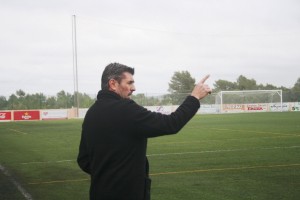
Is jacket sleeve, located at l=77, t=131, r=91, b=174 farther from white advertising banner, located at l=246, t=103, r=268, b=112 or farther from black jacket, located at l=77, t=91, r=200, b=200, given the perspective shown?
white advertising banner, located at l=246, t=103, r=268, b=112

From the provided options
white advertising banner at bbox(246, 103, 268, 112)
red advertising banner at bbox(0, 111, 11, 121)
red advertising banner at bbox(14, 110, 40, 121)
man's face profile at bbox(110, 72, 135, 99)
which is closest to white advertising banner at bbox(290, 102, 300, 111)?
white advertising banner at bbox(246, 103, 268, 112)

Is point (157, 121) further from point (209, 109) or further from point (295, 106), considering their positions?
point (295, 106)

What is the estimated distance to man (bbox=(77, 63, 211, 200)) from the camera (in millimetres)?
3205

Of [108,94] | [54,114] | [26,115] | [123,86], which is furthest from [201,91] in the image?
[54,114]

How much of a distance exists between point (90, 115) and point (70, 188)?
5.94 metres

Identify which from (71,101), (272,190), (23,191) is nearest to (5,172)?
(23,191)

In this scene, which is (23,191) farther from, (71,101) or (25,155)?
(71,101)

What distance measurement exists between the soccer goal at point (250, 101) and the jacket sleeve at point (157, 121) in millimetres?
58178

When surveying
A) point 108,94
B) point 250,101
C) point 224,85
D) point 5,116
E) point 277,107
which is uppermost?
point 224,85

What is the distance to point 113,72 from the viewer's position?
3371mm

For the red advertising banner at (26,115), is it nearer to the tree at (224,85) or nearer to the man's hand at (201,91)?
the man's hand at (201,91)

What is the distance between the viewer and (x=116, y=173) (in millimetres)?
3252

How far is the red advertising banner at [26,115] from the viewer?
171ft

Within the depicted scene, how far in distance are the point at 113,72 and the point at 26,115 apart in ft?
168
